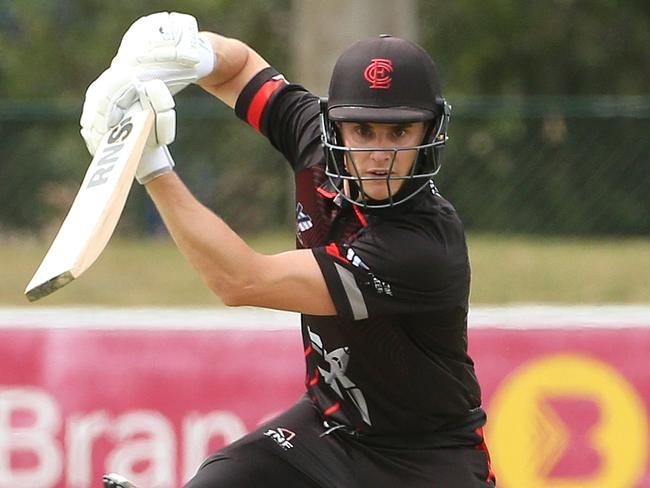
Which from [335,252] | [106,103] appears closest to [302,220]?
[335,252]

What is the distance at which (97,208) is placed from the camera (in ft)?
12.7

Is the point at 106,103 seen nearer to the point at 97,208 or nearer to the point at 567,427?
the point at 97,208

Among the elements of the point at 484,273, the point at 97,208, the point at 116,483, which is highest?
Answer: the point at 484,273

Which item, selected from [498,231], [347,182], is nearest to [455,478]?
[347,182]

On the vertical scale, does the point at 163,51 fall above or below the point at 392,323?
above

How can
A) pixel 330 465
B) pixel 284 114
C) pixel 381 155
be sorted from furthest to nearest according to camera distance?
pixel 284 114
pixel 330 465
pixel 381 155

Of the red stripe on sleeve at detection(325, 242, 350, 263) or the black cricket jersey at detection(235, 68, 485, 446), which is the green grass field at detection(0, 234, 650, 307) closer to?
the black cricket jersey at detection(235, 68, 485, 446)

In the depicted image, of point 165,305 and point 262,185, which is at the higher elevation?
point 262,185

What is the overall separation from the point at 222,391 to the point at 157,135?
9.57 ft

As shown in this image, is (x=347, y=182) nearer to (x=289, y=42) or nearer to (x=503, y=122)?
(x=503, y=122)

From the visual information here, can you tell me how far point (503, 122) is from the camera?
1075 centimetres

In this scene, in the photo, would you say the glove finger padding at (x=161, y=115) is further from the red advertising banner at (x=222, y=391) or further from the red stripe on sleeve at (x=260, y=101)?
the red advertising banner at (x=222, y=391)

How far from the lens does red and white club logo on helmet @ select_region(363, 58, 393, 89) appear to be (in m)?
4.25

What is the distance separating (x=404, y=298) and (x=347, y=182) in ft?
1.20
